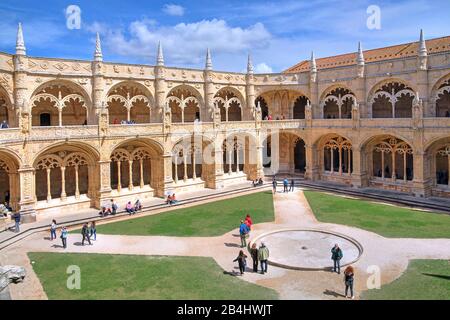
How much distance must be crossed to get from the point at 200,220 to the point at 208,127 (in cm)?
1200

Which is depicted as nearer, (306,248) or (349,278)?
(349,278)

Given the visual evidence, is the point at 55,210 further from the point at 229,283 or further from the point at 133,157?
the point at 229,283

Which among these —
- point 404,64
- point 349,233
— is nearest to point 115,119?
point 349,233

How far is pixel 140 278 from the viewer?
17297 mm

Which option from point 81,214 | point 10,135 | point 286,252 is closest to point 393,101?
point 286,252

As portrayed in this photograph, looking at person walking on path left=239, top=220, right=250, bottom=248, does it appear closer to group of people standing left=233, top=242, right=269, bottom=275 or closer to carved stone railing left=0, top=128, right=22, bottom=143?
group of people standing left=233, top=242, right=269, bottom=275

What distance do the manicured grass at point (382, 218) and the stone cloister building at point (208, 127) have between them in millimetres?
5353

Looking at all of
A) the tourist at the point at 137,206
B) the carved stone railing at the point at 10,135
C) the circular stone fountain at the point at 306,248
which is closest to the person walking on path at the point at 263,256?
the circular stone fountain at the point at 306,248

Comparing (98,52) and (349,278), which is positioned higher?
(98,52)

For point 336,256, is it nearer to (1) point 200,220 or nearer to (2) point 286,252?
(2) point 286,252

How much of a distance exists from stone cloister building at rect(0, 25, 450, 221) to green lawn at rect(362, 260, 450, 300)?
50.3ft

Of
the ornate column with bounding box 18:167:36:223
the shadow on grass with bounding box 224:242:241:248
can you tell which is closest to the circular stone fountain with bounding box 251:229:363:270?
the shadow on grass with bounding box 224:242:241:248

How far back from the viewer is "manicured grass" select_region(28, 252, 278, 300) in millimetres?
15672

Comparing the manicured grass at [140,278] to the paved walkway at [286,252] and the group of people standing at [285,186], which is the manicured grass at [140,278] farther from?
the group of people standing at [285,186]
